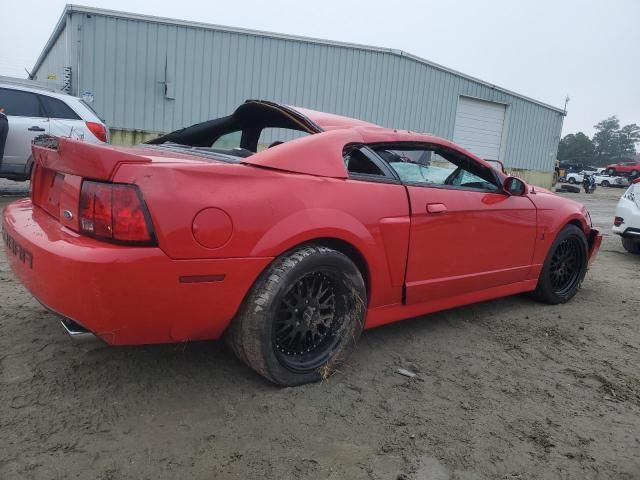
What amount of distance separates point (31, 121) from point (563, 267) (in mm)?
7419

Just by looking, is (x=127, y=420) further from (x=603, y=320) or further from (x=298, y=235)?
(x=603, y=320)

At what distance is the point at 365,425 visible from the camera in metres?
2.25

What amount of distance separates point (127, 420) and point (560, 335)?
2863mm

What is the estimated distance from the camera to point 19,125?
746 cm

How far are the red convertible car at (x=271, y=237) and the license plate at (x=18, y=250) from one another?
2cm

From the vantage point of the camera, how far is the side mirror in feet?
11.8

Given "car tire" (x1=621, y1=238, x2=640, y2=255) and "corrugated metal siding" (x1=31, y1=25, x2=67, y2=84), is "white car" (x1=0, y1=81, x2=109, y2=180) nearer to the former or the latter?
"corrugated metal siding" (x1=31, y1=25, x2=67, y2=84)

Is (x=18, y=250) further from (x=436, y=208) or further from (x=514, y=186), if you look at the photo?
(x=514, y=186)

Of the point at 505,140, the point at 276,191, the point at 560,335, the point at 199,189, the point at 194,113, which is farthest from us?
the point at 505,140

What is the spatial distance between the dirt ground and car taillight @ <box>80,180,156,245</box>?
→ 2.62ft

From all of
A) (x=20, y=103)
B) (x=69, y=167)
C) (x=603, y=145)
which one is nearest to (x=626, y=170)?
(x=20, y=103)

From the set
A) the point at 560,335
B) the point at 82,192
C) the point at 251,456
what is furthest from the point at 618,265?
the point at 82,192

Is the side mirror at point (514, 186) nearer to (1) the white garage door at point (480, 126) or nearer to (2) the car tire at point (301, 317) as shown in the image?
(2) the car tire at point (301, 317)

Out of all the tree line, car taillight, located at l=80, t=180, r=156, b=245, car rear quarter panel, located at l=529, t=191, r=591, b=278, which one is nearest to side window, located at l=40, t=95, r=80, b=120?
car taillight, located at l=80, t=180, r=156, b=245
